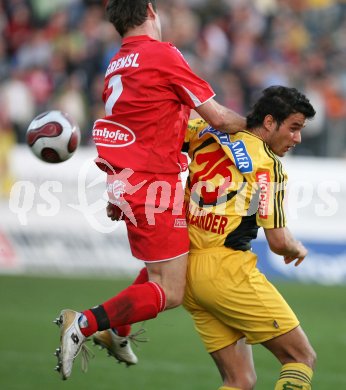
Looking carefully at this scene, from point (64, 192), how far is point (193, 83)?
319 inches

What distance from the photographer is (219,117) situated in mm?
5469

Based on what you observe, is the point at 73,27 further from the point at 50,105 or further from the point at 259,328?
the point at 259,328

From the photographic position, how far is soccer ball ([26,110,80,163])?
619 centimetres

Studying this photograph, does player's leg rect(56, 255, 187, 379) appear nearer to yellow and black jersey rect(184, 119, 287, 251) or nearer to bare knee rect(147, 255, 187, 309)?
bare knee rect(147, 255, 187, 309)

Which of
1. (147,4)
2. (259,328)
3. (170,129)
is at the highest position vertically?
(147,4)

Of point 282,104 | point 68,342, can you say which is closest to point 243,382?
point 68,342

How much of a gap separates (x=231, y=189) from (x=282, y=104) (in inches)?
22.8

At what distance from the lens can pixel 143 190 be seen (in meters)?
5.57

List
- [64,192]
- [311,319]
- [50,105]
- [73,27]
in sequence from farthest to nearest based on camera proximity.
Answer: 1. [73,27]
2. [50,105]
3. [64,192]
4. [311,319]

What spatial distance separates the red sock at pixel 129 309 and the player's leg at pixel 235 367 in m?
0.55

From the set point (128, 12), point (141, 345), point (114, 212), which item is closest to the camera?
point (128, 12)

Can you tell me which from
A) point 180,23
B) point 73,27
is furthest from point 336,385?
point 73,27

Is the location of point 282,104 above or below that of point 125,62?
below

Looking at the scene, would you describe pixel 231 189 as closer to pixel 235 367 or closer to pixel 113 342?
pixel 235 367
